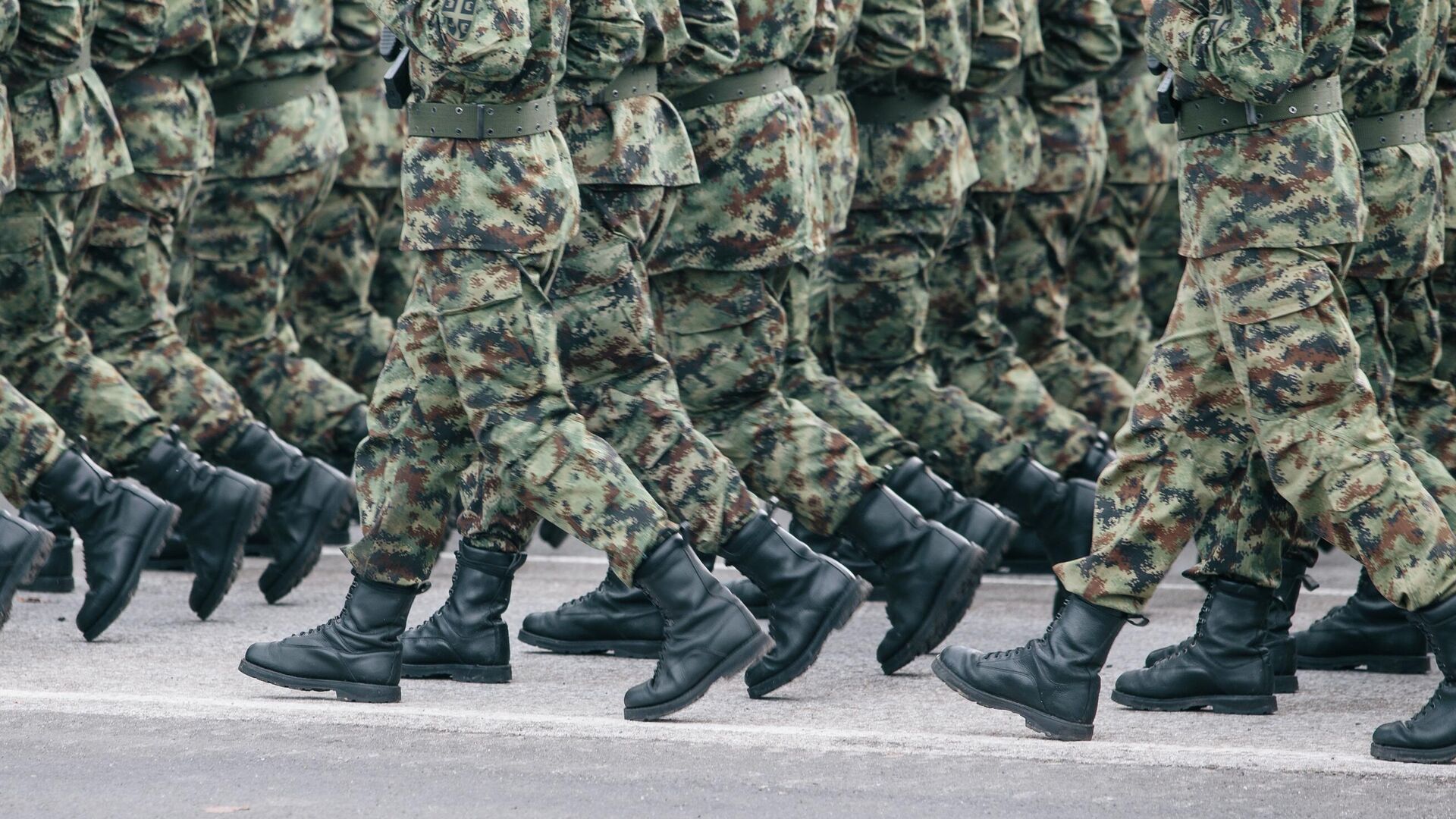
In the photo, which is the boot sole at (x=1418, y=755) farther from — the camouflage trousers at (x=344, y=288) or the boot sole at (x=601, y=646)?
the camouflage trousers at (x=344, y=288)

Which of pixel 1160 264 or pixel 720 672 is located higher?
pixel 720 672

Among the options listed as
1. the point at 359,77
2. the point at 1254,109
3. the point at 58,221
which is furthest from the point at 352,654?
the point at 359,77

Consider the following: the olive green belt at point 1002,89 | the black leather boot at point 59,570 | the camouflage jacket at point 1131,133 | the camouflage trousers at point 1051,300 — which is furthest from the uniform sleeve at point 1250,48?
the camouflage jacket at point 1131,133

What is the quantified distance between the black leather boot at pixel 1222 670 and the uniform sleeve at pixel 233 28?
310cm

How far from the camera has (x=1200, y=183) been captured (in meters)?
4.76

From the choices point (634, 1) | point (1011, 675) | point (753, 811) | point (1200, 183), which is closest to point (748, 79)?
point (634, 1)

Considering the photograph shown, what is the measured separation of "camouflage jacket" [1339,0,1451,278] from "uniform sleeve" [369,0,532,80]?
6.31ft

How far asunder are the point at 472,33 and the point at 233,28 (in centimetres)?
236

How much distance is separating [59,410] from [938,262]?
2657mm

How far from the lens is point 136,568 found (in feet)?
18.7

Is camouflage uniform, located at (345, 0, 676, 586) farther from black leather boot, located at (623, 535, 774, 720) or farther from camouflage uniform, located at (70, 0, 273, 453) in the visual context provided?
camouflage uniform, located at (70, 0, 273, 453)

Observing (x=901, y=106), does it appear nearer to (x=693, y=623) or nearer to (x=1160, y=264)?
(x=693, y=623)

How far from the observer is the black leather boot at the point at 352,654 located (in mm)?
4973

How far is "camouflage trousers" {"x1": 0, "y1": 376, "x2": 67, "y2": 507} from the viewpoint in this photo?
552cm
